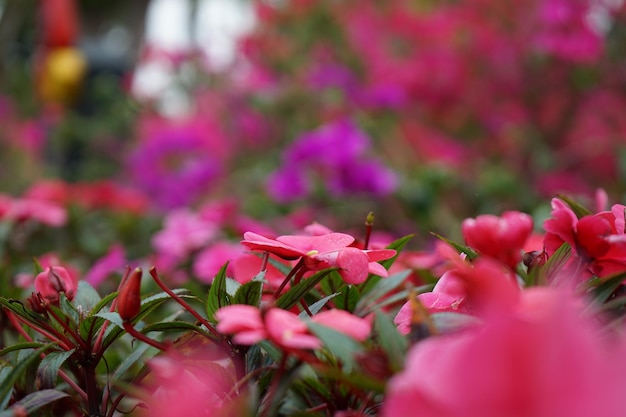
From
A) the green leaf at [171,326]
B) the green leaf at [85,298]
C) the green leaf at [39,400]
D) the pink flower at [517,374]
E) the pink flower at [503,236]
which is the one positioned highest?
the pink flower at [517,374]

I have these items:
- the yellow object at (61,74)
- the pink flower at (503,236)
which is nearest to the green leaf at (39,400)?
the pink flower at (503,236)

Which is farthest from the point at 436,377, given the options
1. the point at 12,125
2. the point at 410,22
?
the point at 12,125

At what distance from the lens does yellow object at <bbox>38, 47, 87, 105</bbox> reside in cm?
369

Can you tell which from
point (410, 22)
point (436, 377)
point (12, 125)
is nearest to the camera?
point (436, 377)

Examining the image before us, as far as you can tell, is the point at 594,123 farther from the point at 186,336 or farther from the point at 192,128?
the point at 186,336

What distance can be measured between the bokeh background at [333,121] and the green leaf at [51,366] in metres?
0.94

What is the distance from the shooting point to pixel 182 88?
477 centimetres

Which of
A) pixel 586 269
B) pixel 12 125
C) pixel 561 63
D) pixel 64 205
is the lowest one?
pixel 12 125

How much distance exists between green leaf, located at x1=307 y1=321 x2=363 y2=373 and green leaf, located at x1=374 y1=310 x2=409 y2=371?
0.02 meters

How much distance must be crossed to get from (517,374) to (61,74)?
148 inches

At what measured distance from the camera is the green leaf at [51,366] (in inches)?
21.6

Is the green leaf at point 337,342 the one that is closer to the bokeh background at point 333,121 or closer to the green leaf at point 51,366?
the green leaf at point 51,366

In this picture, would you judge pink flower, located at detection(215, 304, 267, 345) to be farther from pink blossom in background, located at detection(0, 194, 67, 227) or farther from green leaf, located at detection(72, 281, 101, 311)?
pink blossom in background, located at detection(0, 194, 67, 227)

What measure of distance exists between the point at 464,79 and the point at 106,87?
2.08m
